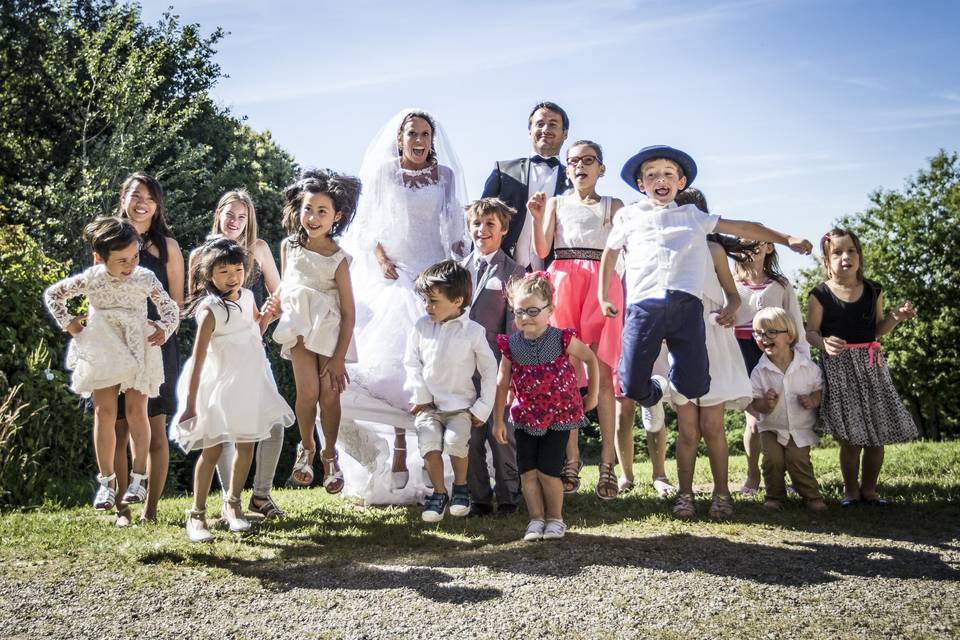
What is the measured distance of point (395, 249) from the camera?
7.23 metres

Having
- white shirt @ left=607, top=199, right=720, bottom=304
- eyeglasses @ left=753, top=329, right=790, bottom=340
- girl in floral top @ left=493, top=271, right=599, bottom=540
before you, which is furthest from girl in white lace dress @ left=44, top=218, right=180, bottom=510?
eyeglasses @ left=753, top=329, right=790, bottom=340

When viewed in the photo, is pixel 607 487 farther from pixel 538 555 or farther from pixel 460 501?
pixel 538 555

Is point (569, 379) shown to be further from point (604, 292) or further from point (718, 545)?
point (718, 545)

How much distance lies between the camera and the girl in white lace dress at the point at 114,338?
19.3 ft

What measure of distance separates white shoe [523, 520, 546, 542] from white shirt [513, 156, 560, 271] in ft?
7.40

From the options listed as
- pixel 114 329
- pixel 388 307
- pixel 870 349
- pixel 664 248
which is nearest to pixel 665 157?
pixel 664 248

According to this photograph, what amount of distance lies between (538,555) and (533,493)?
62 centimetres

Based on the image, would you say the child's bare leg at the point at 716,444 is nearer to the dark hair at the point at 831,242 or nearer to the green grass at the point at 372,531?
the green grass at the point at 372,531

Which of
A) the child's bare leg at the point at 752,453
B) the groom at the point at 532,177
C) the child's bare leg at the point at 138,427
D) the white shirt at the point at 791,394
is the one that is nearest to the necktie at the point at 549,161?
the groom at the point at 532,177

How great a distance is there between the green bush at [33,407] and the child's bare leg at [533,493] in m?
4.69

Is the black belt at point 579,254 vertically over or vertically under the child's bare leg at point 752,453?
over

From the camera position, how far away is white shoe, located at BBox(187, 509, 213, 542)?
17.4ft

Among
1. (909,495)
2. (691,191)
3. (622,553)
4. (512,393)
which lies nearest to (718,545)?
(622,553)

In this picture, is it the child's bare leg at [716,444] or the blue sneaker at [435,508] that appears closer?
the blue sneaker at [435,508]
